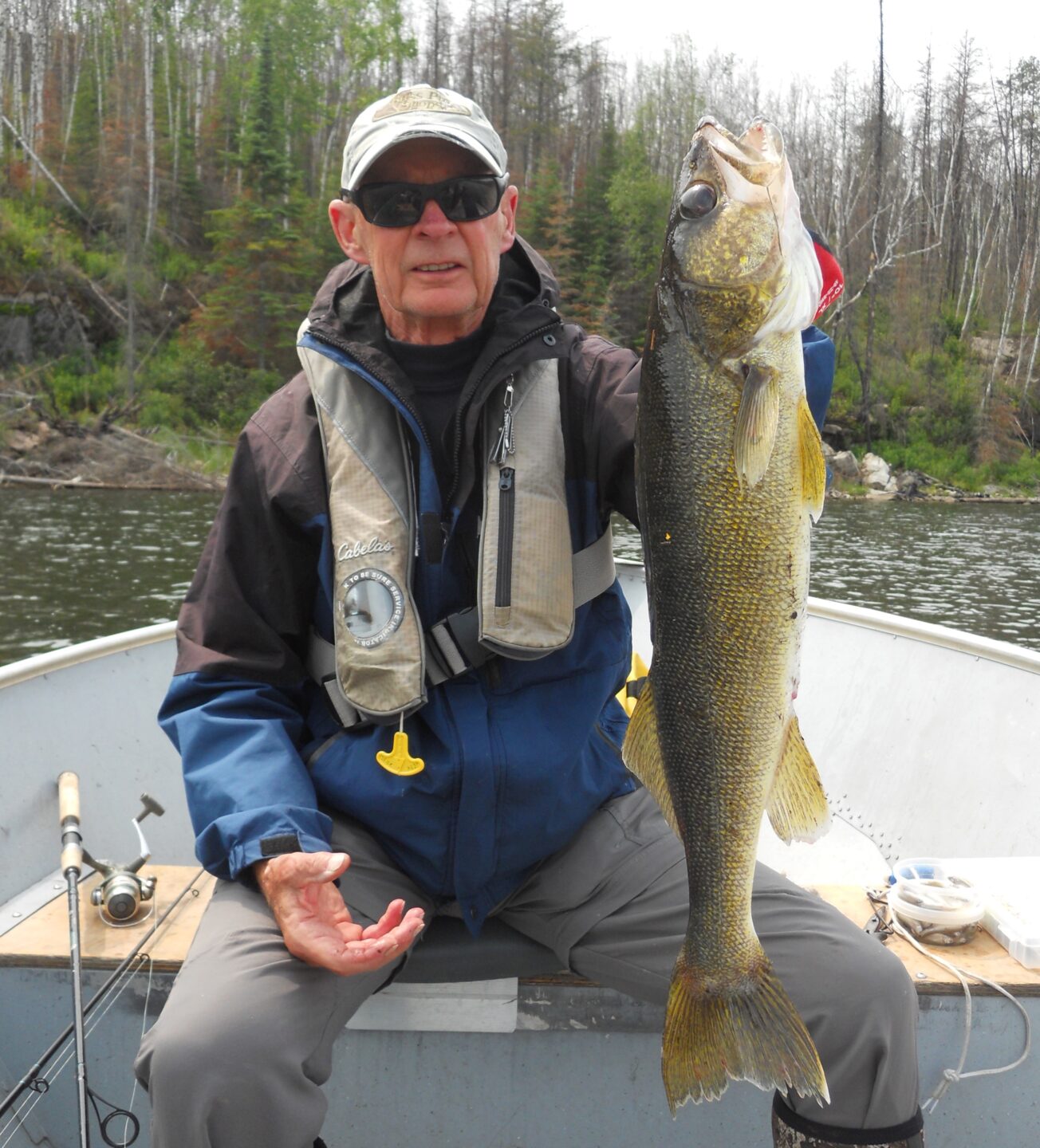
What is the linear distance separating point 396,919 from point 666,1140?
988mm

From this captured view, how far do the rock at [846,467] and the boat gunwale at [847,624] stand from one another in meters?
26.5

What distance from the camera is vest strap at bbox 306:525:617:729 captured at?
7.58 ft

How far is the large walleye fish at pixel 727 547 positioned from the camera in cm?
178

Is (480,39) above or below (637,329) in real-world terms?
above

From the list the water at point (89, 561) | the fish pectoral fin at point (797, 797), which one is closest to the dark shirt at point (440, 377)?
the fish pectoral fin at point (797, 797)

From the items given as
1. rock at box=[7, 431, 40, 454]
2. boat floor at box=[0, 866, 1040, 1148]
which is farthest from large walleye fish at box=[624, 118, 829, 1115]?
rock at box=[7, 431, 40, 454]

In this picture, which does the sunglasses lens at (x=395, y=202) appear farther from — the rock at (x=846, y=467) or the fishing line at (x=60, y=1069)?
the rock at (x=846, y=467)

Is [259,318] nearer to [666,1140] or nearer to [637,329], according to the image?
[637,329]

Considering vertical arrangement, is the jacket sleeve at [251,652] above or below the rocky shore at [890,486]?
above

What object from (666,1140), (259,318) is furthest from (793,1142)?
(259,318)

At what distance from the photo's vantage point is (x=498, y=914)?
2396mm

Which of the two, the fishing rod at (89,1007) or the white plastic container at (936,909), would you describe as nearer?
the fishing rod at (89,1007)

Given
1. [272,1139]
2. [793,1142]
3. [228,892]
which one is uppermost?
[228,892]

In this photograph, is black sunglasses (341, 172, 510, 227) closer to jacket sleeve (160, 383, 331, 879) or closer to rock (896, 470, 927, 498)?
jacket sleeve (160, 383, 331, 879)
